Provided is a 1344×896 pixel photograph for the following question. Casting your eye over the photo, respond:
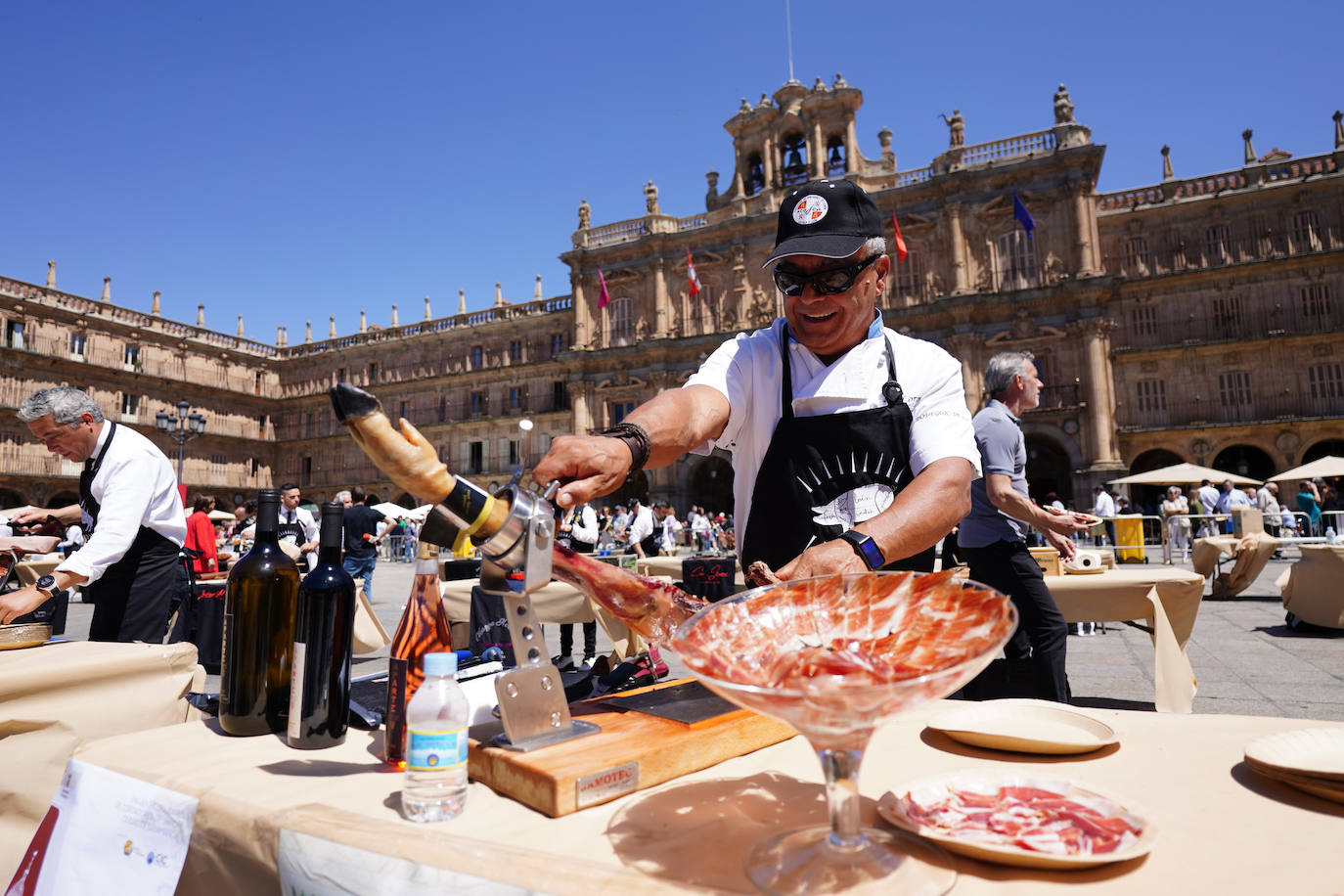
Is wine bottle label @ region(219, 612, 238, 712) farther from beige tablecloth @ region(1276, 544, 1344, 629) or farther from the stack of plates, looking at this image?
beige tablecloth @ region(1276, 544, 1344, 629)

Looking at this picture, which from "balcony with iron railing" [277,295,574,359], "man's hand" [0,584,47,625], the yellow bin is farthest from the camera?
"balcony with iron railing" [277,295,574,359]

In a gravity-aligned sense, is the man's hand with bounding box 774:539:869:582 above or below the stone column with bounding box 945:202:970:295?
below

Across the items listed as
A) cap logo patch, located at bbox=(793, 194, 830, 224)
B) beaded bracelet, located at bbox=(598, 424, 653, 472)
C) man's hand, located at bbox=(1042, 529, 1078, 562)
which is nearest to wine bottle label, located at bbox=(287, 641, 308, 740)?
beaded bracelet, located at bbox=(598, 424, 653, 472)

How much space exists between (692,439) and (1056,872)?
125 cm

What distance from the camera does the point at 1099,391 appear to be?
71.8 ft

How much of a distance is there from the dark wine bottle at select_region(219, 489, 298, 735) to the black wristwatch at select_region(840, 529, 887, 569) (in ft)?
4.03

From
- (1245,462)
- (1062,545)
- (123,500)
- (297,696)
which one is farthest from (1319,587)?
(1245,462)

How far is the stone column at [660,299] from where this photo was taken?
1110 inches

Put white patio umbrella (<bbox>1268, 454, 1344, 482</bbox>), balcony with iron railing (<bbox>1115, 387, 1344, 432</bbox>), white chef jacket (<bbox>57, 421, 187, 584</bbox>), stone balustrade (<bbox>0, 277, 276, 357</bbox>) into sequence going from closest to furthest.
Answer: white chef jacket (<bbox>57, 421, 187, 584</bbox>) → white patio umbrella (<bbox>1268, 454, 1344, 482</bbox>) → balcony with iron railing (<bbox>1115, 387, 1344, 432</bbox>) → stone balustrade (<bbox>0, 277, 276, 357</bbox>)

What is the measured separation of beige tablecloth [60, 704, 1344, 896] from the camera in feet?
2.56

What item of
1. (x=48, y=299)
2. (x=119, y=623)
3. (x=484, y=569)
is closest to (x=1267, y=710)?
(x=484, y=569)

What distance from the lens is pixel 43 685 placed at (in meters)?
1.92

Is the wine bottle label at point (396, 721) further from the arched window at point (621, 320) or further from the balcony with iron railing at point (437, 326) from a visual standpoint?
the balcony with iron railing at point (437, 326)

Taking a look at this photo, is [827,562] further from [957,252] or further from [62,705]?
[957,252]
